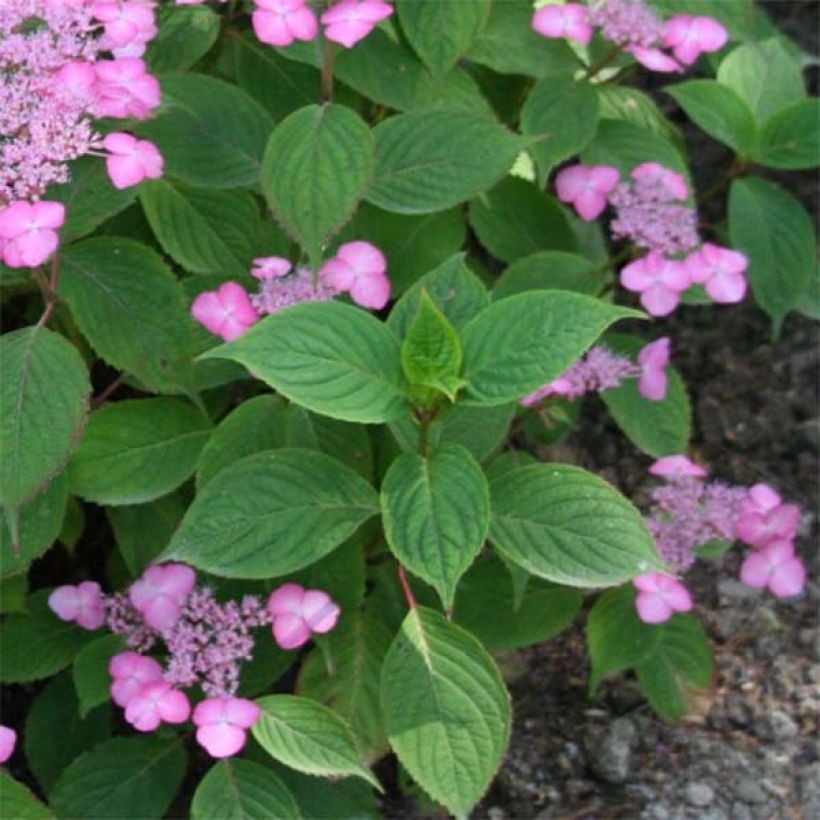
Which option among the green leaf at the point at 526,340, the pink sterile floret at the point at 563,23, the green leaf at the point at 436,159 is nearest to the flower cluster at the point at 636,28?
the pink sterile floret at the point at 563,23

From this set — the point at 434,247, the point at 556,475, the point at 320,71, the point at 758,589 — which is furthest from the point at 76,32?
the point at 758,589

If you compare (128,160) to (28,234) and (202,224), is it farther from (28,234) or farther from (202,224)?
(202,224)

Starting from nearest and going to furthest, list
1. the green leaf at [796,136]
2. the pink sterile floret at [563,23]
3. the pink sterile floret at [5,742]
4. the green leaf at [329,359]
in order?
the green leaf at [329,359]
the pink sterile floret at [5,742]
the pink sterile floret at [563,23]
the green leaf at [796,136]

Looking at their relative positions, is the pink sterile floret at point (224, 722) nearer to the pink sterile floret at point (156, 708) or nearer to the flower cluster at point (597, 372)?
the pink sterile floret at point (156, 708)

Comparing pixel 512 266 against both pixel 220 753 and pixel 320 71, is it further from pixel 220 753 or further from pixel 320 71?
pixel 220 753

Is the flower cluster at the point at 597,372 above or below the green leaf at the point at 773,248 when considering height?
above
